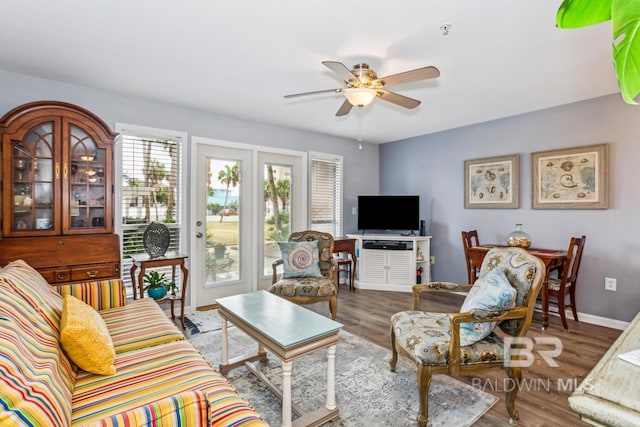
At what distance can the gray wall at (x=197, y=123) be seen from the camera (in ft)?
9.48

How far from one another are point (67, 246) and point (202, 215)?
1.41 metres

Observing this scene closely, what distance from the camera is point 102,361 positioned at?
1.50 meters

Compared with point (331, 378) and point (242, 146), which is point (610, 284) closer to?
point (331, 378)

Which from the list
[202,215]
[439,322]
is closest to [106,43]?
[202,215]

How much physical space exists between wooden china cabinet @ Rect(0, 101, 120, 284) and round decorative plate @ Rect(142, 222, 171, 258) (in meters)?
0.31

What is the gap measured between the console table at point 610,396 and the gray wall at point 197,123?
393 cm

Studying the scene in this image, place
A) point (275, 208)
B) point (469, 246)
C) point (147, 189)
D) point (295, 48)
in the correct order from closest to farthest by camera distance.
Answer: point (295, 48) → point (147, 189) → point (469, 246) → point (275, 208)

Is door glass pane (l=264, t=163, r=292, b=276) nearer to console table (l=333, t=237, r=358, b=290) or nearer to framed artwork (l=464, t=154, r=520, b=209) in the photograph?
console table (l=333, t=237, r=358, b=290)

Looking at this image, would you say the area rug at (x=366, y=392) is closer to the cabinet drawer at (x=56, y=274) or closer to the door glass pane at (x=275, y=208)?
the cabinet drawer at (x=56, y=274)

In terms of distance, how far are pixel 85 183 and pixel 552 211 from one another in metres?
4.88

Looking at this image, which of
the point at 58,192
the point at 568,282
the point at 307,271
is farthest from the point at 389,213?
the point at 58,192

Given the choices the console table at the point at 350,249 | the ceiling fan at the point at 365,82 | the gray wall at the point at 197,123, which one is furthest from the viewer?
the console table at the point at 350,249

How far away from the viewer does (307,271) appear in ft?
12.0

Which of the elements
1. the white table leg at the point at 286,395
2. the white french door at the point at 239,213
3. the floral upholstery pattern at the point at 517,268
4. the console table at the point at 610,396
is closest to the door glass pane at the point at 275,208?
the white french door at the point at 239,213
